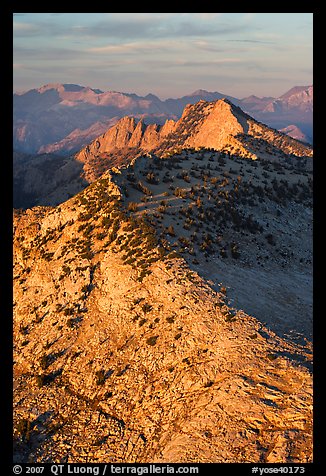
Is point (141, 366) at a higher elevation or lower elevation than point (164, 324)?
lower

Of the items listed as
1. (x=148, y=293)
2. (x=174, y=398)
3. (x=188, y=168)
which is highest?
(x=188, y=168)

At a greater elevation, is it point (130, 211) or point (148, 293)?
point (130, 211)

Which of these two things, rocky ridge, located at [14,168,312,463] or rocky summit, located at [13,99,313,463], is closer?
rocky ridge, located at [14,168,312,463]

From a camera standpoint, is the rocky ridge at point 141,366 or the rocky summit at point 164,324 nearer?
the rocky ridge at point 141,366

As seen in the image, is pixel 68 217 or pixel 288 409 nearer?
pixel 288 409

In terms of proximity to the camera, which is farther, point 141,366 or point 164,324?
point 164,324

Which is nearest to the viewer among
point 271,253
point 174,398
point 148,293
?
point 174,398
